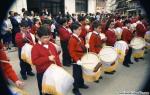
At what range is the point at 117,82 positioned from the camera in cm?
569

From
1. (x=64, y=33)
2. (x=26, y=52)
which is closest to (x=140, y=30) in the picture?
(x=64, y=33)

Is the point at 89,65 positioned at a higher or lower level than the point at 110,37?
lower

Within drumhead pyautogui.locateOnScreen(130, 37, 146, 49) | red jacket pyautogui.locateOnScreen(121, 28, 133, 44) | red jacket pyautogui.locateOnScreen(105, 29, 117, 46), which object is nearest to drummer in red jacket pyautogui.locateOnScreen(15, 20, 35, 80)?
red jacket pyautogui.locateOnScreen(105, 29, 117, 46)

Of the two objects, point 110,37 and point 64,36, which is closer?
point 110,37

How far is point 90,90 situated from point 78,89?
303 mm

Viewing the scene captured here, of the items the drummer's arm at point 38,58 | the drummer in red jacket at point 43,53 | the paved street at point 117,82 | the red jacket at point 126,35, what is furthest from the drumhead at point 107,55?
the drummer's arm at point 38,58

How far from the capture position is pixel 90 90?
Answer: 5.23 m

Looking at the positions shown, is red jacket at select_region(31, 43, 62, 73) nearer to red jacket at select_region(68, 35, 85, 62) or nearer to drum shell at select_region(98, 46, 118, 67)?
red jacket at select_region(68, 35, 85, 62)

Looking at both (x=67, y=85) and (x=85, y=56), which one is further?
(x=85, y=56)

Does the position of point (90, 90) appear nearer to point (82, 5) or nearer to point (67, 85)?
point (67, 85)

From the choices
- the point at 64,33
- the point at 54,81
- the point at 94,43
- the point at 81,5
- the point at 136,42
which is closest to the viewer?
the point at 54,81

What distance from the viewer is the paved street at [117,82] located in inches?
202

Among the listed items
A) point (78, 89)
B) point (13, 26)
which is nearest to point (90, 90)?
point (78, 89)

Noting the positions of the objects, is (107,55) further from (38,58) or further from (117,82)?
(38,58)
